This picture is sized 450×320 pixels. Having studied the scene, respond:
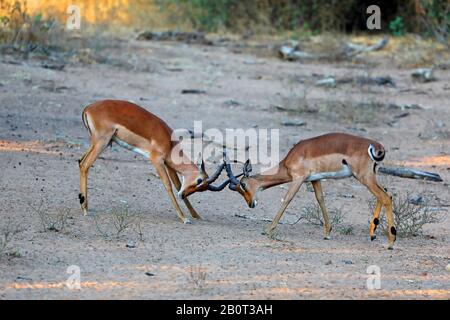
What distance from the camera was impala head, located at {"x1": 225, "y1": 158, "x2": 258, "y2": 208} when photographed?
830cm

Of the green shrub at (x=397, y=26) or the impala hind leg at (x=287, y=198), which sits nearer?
the impala hind leg at (x=287, y=198)

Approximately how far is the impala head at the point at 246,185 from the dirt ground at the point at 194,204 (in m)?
0.30

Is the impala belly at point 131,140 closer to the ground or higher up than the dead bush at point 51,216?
higher up

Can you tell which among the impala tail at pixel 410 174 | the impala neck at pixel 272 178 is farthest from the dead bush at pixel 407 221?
the impala tail at pixel 410 174

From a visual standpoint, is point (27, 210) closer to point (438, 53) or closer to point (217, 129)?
point (217, 129)

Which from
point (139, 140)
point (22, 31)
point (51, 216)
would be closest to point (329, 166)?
point (139, 140)

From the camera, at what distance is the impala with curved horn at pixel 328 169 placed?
26.4ft

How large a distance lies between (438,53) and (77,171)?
11814 millimetres

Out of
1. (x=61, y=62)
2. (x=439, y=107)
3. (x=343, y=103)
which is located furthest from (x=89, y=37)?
(x=439, y=107)

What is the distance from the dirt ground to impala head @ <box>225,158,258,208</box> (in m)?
0.30

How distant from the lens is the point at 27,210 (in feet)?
27.0

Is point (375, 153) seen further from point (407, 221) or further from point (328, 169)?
point (407, 221)

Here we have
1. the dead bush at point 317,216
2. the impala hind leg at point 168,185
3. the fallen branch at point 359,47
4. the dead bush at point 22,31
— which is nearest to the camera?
the impala hind leg at point 168,185

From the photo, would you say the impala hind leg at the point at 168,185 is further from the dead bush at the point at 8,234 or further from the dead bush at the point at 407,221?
the dead bush at the point at 407,221
